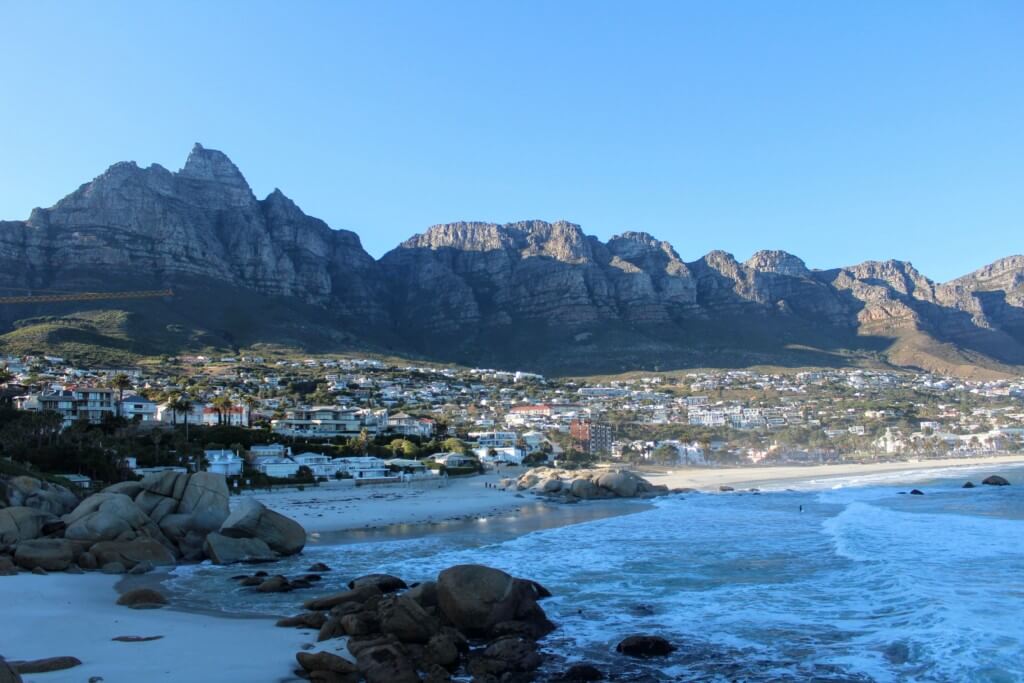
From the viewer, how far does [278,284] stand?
6767 inches

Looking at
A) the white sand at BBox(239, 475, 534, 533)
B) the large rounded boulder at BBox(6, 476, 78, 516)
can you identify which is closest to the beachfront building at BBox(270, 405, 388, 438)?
the white sand at BBox(239, 475, 534, 533)

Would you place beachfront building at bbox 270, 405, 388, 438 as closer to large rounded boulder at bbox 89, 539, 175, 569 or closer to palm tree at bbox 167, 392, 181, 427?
palm tree at bbox 167, 392, 181, 427

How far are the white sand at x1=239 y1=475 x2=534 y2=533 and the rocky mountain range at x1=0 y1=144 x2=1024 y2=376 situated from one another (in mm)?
73535

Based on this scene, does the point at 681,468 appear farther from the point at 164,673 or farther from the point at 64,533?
the point at 164,673

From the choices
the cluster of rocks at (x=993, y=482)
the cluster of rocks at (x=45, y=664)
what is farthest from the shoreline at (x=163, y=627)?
the cluster of rocks at (x=993, y=482)

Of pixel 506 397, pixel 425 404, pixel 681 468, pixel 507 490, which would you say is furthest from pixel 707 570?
pixel 506 397

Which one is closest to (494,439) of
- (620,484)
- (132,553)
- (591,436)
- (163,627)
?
(591,436)

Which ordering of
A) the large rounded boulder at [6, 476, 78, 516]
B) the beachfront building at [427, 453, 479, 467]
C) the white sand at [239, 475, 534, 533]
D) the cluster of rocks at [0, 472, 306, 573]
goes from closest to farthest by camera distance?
the cluster of rocks at [0, 472, 306, 573]
the large rounded boulder at [6, 476, 78, 516]
the white sand at [239, 475, 534, 533]
the beachfront building at [427, 453, 479, 467]

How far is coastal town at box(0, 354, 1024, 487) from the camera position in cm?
5656

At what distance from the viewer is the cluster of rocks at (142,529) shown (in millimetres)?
21984

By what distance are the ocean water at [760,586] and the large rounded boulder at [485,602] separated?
78cm

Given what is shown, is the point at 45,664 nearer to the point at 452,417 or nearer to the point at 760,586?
the point at 760,586

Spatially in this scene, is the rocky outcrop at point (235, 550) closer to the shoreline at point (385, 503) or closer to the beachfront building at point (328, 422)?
the shoreline at point (385, 503)

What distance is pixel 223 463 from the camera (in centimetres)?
5194
